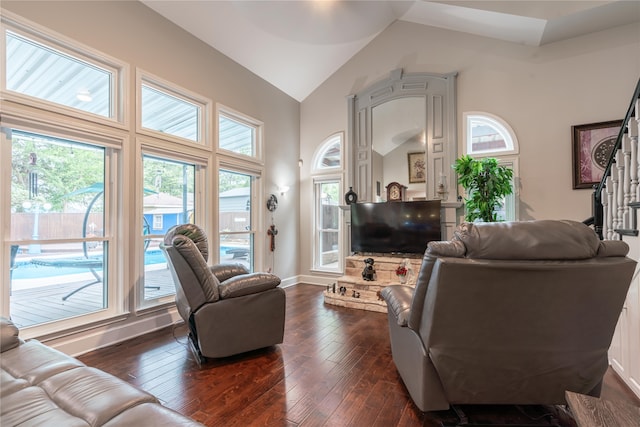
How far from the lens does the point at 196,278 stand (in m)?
2.47

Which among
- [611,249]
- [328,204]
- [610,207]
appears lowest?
[611,249]

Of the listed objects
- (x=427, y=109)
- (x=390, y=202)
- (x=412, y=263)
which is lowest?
(x=412, y=263)

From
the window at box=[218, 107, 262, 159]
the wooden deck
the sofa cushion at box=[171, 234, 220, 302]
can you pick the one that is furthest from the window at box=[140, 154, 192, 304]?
the sofa cushion at box=[171, 234, 220, 302]

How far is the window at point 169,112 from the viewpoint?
11.3 ft

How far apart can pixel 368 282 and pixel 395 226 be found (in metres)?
1.04

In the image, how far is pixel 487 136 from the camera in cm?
464

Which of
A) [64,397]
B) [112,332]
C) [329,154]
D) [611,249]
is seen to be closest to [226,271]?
[112,332]

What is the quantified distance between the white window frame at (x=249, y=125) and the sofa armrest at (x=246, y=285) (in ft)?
7.70

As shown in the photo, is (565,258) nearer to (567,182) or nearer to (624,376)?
(624,376)

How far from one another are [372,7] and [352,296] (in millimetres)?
4519

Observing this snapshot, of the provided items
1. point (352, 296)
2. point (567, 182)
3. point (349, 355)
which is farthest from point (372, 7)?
Answer: point (349, 355)

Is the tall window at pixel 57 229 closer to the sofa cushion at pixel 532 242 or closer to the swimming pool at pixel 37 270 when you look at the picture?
the swimming pool at pixel 37 270

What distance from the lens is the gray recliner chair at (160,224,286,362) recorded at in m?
2.46

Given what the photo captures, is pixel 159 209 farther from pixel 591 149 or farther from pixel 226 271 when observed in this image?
pixel 591 149
